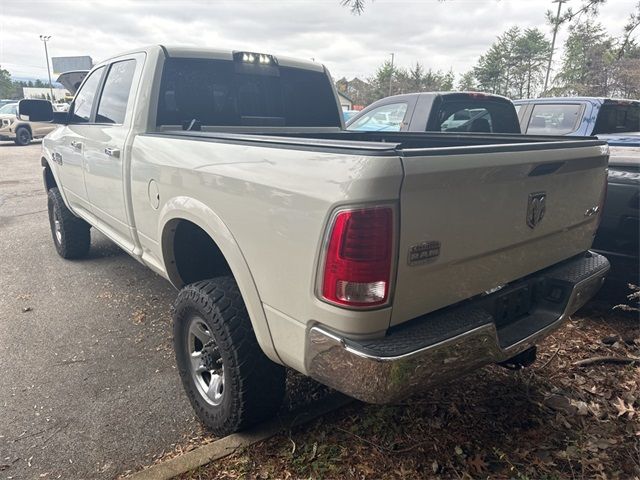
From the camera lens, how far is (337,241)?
1.61m

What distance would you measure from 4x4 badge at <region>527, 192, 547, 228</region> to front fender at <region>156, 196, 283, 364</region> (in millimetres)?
1259

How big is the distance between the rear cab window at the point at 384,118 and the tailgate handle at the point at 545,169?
11.5 ft

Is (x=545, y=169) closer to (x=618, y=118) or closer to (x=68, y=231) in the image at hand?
(x=68, y=231)

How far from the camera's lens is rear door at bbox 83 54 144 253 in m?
3.22

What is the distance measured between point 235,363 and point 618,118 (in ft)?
21.0

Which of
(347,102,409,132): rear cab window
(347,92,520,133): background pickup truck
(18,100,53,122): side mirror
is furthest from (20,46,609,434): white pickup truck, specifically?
(347,102,409,132): rear cab window

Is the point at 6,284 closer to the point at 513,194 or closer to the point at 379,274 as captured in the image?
the point at 379,274

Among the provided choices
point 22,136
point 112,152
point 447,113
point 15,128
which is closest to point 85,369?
point 112,152

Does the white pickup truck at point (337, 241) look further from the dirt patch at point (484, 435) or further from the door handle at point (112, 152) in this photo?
the dirt patch at point (484, 435)

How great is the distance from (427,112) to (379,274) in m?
4.18

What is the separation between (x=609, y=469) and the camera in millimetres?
2209

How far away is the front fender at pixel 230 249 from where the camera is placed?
6.63 ft

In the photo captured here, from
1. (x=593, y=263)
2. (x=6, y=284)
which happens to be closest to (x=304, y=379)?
(x=593, y=263)

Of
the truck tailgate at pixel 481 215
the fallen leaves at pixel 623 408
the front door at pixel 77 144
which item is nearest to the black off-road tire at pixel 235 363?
the truck tailgate at pixel 481 215
